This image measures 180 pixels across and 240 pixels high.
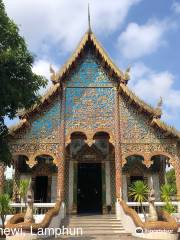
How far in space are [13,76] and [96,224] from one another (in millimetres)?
6307

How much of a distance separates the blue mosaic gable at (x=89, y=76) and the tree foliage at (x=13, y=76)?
222 inches

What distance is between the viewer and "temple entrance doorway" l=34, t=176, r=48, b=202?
1513cm

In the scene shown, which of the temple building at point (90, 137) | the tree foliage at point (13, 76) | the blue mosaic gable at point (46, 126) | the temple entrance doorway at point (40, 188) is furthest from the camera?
the temple entrance doorway at point (40, 188)

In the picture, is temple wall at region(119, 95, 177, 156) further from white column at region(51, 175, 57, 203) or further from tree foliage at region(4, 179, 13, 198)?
tree foliage at region(4, 179, 13, 198)

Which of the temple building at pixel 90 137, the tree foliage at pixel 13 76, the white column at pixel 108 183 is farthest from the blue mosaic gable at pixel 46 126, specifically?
the tree foliage at pixel 13 76

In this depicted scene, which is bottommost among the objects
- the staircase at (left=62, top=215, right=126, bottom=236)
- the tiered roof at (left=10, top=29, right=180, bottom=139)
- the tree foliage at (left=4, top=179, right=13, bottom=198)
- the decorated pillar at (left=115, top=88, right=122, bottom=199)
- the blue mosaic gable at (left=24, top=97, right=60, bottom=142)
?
the staircase at (left=62, top=215, right=126, bottom=236)

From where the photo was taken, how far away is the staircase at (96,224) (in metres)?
11.1

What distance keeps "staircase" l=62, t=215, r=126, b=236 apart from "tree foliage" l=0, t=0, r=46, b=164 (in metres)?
4.31

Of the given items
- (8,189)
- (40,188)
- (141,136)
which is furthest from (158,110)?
(8,189)

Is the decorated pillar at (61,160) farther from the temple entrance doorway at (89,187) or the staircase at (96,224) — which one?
the temple entrance doorway at (89,187)

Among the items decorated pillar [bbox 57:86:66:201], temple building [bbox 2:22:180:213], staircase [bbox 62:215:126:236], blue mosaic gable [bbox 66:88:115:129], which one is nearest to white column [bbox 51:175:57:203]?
temple building [bbox 2:22:180:213]

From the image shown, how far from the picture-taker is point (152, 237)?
9656 millimetres

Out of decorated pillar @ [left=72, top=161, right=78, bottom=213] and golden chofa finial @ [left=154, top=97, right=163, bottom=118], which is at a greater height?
golden chofa finial @ [left=154, top=97, right=163, bottom=118]

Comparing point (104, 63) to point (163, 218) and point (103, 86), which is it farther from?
point (163, 218)
